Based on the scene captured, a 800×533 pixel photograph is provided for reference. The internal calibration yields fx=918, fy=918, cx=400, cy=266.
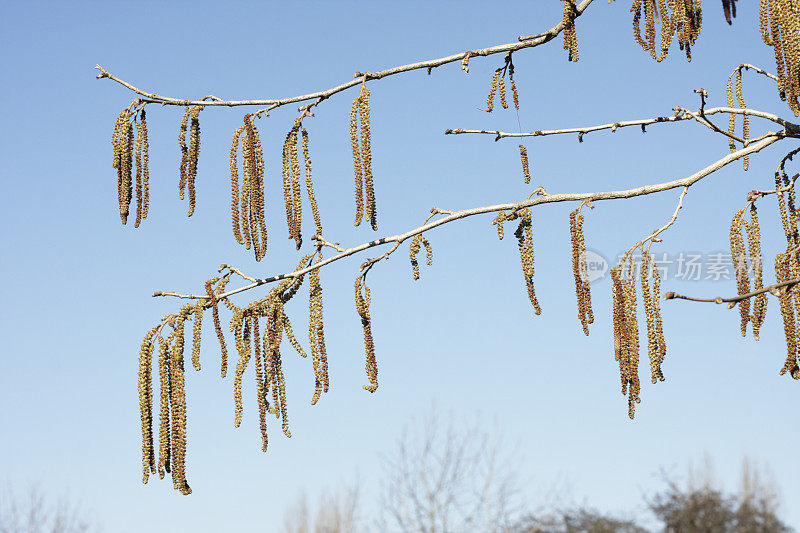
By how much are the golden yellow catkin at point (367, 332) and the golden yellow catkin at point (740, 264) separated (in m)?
1.24

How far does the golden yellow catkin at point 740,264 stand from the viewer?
309cm

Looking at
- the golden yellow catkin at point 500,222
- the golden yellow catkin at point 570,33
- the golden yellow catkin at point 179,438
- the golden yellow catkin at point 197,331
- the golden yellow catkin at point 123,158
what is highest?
the golden yellow catkin at point 570,33

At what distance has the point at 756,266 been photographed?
314cm

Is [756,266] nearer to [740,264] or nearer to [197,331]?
[740,264]

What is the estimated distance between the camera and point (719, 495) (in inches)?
891

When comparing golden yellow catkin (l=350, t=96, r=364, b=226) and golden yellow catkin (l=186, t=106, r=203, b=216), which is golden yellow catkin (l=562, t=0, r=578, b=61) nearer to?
golden yellow catkin (l=350, t=96, r=364, b=226)

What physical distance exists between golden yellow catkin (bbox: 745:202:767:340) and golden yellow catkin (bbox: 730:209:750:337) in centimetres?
2

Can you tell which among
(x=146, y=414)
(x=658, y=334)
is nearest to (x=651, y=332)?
(x=658, y=334)

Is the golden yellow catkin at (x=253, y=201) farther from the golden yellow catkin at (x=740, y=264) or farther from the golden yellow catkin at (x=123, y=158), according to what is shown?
the golden yellow catkin at (x=740, y=264)

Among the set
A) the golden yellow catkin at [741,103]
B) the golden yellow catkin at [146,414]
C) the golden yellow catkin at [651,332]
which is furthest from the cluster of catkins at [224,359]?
the golden yellow catkin at [741,103]

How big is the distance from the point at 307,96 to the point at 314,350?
918 mm

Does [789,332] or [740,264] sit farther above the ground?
[740,264]

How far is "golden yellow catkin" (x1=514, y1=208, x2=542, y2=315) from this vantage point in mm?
3102

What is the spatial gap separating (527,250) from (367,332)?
616 mm
